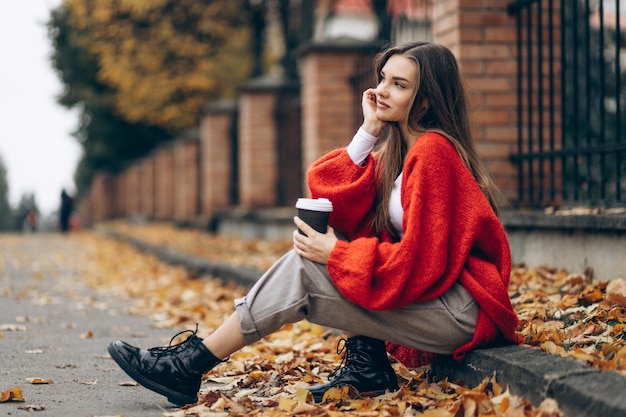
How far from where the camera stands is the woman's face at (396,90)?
13.3 feet

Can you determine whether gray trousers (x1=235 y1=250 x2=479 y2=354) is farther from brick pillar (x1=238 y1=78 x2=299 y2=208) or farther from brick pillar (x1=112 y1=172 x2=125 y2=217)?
brick pillar (x1=112 y1=172 x2=125 y2=217)

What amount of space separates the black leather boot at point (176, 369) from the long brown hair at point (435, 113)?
→ 856mm

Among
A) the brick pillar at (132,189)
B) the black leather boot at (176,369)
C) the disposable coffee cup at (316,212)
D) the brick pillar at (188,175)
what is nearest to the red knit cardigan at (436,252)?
the disposable coffee cup at (316,212)

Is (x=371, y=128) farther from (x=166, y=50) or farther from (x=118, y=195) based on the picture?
(x=118, y=195)

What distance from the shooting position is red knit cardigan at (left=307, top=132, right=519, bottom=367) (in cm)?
376

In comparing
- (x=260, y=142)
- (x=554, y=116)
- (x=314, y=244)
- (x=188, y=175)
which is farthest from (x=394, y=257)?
(x=188, y=175)

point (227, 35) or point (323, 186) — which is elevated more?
point (227, 35)

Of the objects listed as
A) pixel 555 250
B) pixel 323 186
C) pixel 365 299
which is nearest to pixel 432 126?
pixel 323 186

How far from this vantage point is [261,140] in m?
15.5

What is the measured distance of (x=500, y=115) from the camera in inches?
302

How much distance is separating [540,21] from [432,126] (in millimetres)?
3356

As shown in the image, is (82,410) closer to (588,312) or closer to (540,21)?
(588,312)

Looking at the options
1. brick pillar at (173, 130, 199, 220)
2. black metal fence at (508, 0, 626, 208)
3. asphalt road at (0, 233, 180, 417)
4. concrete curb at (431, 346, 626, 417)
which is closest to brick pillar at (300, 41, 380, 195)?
asphalt road at (0, 233, 180, 417)

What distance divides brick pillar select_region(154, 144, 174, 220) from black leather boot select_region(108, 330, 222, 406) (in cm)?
2209
